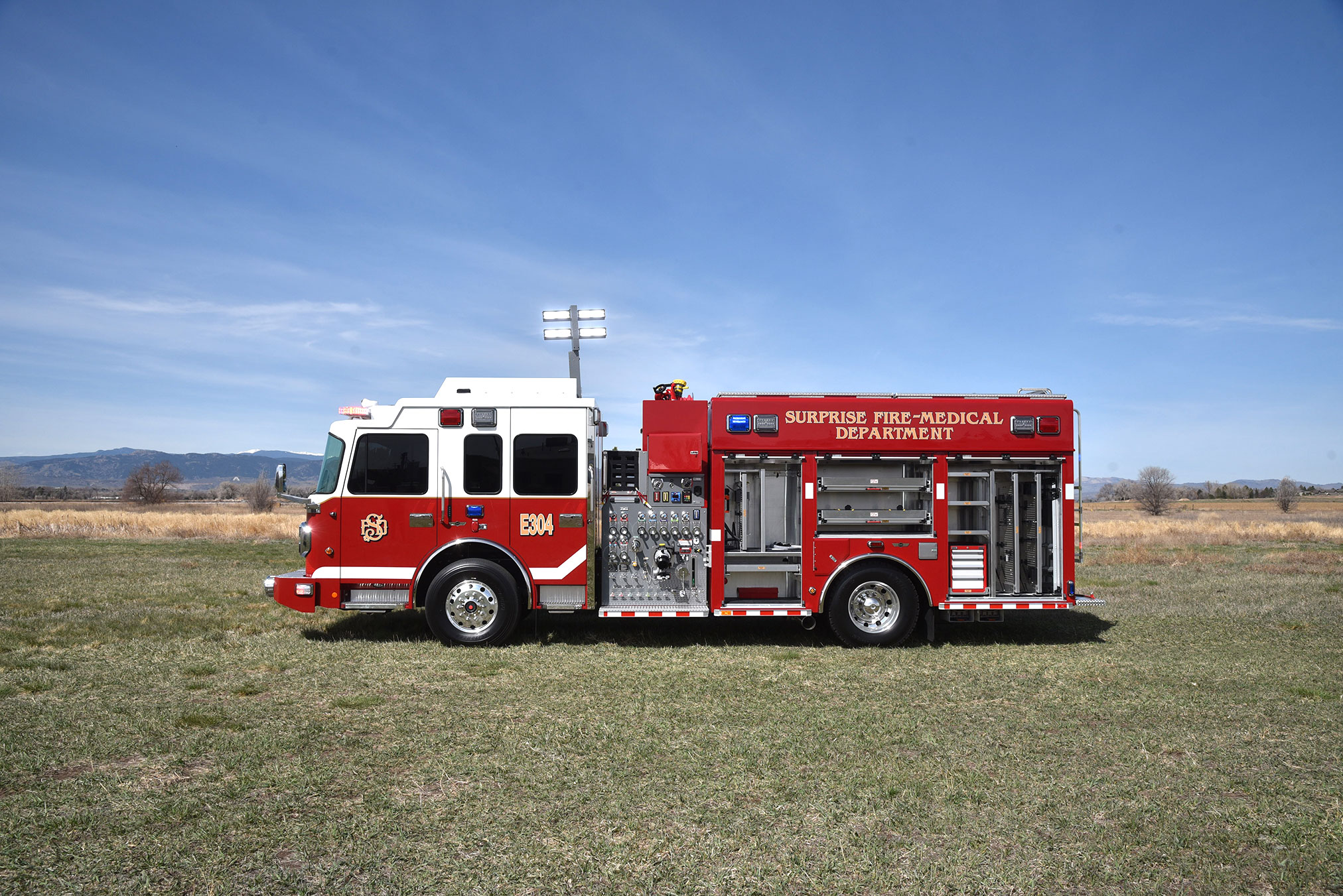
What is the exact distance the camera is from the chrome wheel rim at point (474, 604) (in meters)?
9.65

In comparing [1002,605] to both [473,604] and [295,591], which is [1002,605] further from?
[295,591]

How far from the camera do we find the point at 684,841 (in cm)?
442

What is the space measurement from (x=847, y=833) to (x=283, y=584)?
24.5 ft

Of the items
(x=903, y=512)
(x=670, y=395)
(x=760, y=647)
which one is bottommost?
(x=760, y=647)

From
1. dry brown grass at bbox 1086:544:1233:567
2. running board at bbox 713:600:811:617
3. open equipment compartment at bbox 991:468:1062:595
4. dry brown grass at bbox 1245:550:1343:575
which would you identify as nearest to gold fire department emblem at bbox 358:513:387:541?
running board at bbox 713:600:811:617

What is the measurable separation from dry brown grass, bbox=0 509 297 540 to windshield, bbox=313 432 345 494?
2068 cm

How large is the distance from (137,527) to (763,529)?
28865mm

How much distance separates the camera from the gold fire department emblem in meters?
9.77

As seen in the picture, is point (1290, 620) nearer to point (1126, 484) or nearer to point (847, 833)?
point (847, 833)

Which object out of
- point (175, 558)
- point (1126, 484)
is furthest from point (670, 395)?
point (1126, 484)

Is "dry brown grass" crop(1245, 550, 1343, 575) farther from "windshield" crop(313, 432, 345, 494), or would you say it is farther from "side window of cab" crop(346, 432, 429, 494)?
"windshield" crop(313, 432, 345, 494)

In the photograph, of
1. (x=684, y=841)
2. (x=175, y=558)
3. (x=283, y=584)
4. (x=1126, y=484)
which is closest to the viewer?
(x=684, y=841)

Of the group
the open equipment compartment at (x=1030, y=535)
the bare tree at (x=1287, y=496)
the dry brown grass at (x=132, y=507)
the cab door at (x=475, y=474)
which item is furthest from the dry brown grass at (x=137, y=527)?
the bare tree at (x=1287, y=496)

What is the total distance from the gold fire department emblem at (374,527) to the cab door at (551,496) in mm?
1470
